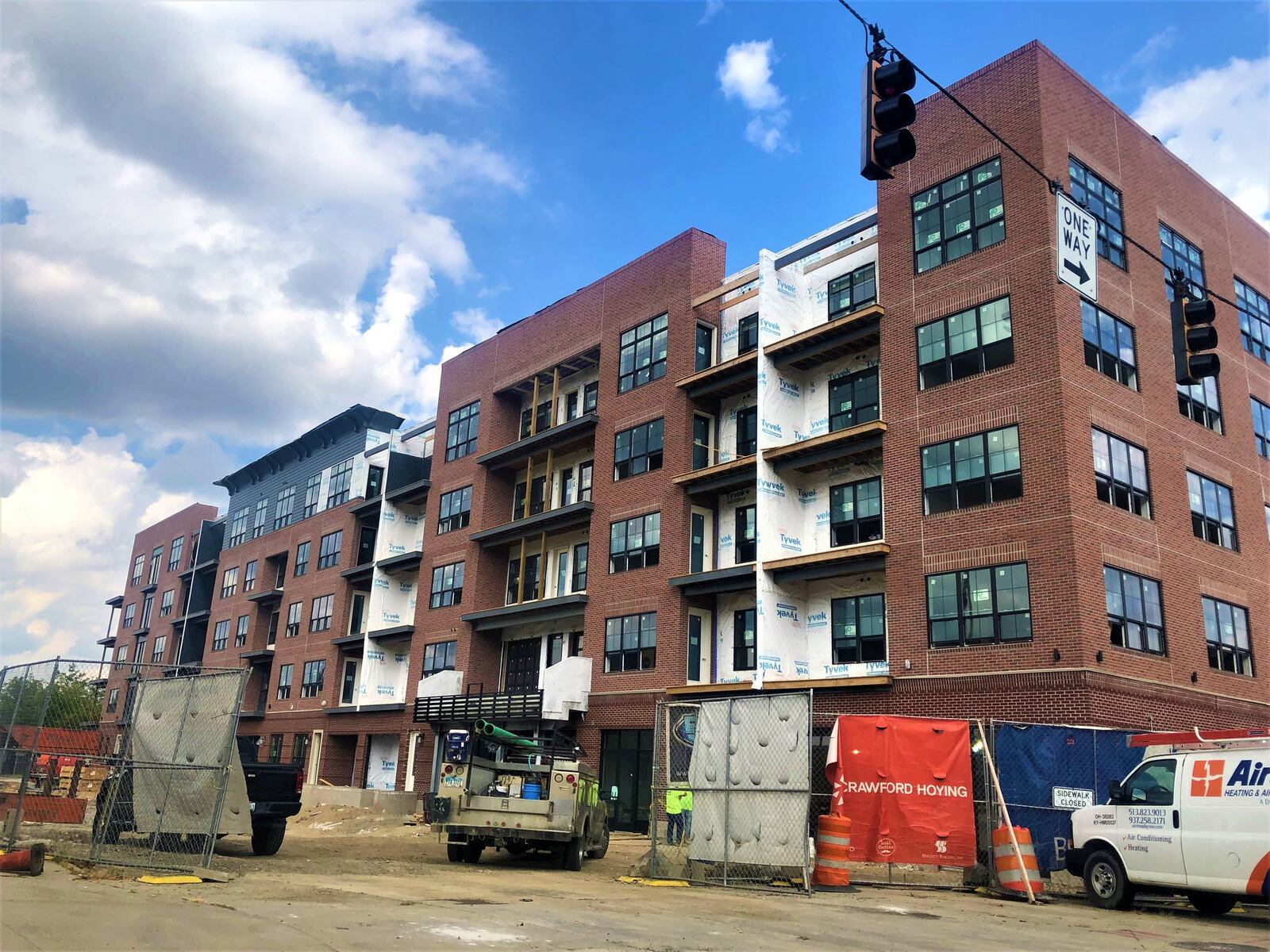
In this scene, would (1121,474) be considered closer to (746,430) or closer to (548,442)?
(746,430)

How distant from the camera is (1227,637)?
25.9 meters

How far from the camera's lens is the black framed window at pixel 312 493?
5425cm

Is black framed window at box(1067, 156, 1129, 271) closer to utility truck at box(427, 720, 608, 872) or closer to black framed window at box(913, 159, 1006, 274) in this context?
black framed window at box(913, 159, 1006, 274)

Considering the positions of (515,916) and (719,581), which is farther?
(719,581)

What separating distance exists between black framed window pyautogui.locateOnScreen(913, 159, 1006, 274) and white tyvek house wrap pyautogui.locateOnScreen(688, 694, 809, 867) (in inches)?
602

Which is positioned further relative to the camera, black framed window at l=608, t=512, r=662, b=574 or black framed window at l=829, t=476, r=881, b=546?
black framed window at l=608, t=512, r=662, b=574

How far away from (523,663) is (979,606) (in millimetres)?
20085

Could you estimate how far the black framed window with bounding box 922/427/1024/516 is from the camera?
75.8ft

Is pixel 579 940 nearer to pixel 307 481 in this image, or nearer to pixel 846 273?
pixel 846 273

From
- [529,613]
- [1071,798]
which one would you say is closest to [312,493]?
[529,613]

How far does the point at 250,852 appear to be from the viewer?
1781 cm

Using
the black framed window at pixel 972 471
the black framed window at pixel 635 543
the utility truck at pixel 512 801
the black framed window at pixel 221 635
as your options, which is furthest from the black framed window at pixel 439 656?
the black framed window at pixel 221 635

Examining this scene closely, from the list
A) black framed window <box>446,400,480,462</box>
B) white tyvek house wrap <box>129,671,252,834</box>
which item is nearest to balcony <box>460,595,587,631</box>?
black framed window <box>446,400,480,462</box>

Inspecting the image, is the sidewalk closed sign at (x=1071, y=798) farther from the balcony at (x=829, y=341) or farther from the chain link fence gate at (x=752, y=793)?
the balcony at (x=829, y=341)
